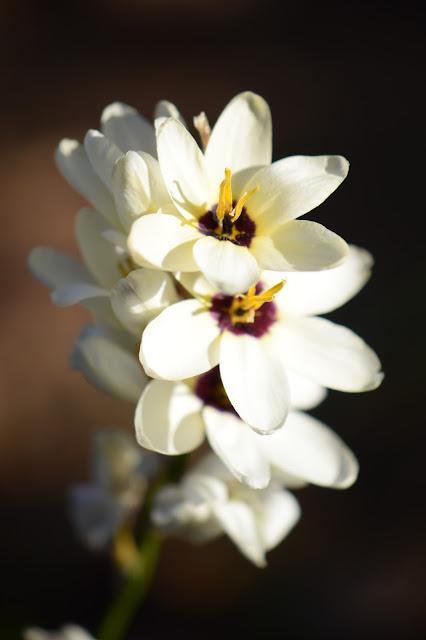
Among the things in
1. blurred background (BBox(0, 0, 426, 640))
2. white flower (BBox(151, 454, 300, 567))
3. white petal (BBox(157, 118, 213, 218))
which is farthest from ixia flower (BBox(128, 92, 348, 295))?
blurred background (BBox(0, 0, 426, 640))

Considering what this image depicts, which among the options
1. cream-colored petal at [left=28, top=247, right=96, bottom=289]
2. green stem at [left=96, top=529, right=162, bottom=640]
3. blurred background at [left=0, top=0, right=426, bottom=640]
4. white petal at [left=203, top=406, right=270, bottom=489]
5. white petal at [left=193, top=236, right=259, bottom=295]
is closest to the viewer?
white petal at [left=193, top=236, right=259, bottom=295]

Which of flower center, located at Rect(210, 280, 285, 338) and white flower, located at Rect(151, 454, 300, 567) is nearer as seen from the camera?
flower center, located at Rect(210, 280, 285, 338)

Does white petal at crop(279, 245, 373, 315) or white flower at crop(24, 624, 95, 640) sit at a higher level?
white petal at crop(279, 245, 373, 315)

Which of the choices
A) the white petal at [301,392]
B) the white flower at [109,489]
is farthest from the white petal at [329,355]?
the white flower at [109,489]

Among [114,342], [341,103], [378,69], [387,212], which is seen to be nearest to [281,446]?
[114,342]

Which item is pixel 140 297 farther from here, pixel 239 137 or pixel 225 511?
pixel 225 511

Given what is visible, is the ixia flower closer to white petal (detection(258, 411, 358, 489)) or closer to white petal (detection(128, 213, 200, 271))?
white petal (detection(128, 213, 200, 271))

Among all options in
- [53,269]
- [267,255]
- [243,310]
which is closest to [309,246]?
[267,255]
